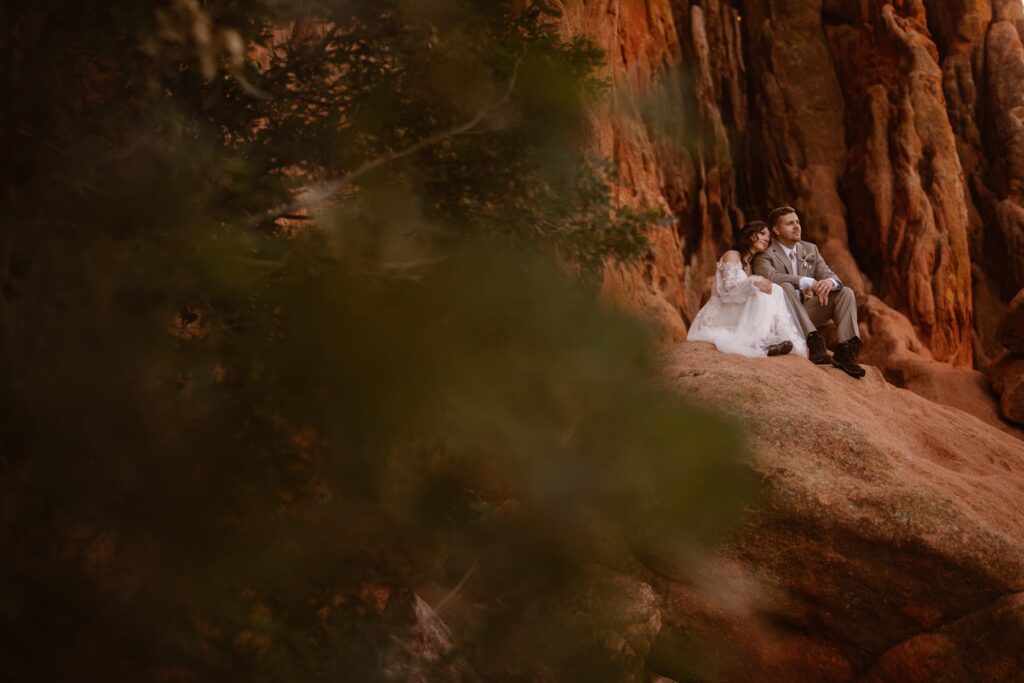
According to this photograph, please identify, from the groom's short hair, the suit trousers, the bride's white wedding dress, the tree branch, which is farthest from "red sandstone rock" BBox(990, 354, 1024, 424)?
the tree branch

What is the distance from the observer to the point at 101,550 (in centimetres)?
263

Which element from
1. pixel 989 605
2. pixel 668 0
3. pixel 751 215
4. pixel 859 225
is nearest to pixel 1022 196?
pixel 859 225

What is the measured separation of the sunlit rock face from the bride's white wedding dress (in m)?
5.02

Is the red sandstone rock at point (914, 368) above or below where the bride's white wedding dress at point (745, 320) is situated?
below

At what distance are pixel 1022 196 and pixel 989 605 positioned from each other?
36.4 ft

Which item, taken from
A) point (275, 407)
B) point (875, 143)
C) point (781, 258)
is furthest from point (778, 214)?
point (275, 407)

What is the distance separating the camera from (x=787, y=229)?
8.03 metres

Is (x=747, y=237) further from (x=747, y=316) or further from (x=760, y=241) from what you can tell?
(x=747, y=316)

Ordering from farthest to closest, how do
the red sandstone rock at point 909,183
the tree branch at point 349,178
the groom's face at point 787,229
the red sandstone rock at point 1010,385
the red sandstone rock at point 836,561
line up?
the red sandstone rock at point 909,183
the red sandstone rock at point 1010,385
the groom's face at point 787,229
the red sandstone rock at point 836,561
the tree branch at point 349,178

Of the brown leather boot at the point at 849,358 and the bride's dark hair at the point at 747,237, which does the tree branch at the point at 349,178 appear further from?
the brown leather boot at the point at 849,358

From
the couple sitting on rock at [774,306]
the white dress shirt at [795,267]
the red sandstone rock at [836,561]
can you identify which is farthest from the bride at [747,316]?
the red sandstone rock at [836,561]

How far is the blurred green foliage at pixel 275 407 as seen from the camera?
5.49 feet

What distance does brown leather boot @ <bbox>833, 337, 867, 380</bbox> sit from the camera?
24.2 ft

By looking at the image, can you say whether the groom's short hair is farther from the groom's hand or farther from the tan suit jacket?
the groom's hand
